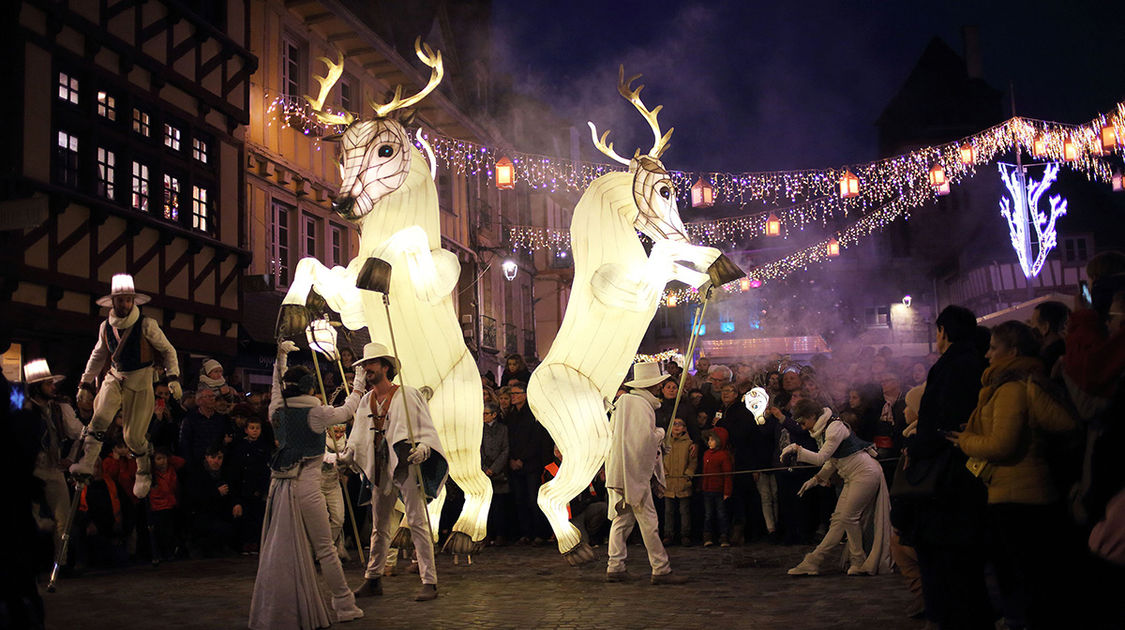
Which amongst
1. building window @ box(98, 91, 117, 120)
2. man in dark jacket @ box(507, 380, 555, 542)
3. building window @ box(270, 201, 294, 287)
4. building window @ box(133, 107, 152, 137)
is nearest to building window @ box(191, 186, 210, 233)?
building window @ box(133, 107, 152, 137)

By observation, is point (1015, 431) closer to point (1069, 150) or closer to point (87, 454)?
point (87, 454)

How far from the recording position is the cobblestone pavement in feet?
23.7

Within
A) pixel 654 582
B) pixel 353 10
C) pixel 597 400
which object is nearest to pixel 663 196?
pixel 597 400

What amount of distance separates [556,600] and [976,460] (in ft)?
13.3

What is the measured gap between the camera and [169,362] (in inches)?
366

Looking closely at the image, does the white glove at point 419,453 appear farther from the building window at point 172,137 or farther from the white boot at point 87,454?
the building window at point 172,137

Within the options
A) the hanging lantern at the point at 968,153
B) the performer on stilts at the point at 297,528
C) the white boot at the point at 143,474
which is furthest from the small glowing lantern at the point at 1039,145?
the white boot at the point at 143,474

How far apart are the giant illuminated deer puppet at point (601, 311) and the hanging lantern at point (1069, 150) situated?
1185cm

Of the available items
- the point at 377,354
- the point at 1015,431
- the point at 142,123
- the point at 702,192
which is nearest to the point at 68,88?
the point at 142,123

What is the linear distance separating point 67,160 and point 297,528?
9778 mm

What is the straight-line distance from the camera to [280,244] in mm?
20156

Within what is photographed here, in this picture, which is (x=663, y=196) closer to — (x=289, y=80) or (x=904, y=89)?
(x=289, y=80)

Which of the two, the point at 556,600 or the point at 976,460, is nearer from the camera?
the point at 976,460

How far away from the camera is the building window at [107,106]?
15.1 meters
